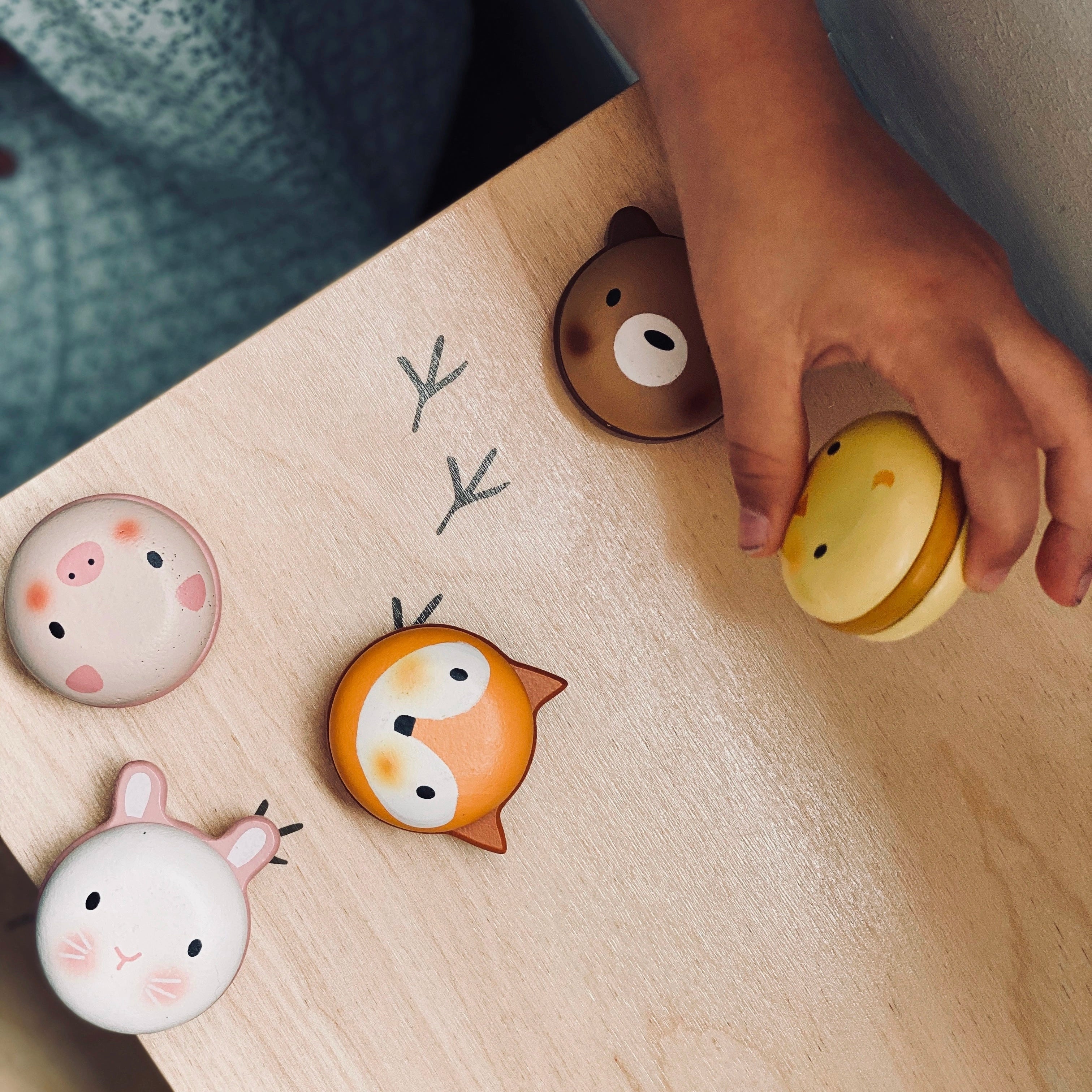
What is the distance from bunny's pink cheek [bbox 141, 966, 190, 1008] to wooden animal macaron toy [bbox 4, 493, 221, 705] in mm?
119

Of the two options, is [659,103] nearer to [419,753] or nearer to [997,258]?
[997,258]

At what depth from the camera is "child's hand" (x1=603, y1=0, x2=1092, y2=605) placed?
37 cm

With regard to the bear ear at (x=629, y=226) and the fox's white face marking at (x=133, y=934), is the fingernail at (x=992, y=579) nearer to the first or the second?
the bear ear at (x=629, y=226)

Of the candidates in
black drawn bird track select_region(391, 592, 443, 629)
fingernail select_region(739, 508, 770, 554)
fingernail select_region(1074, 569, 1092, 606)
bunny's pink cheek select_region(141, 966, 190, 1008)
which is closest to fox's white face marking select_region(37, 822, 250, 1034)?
bunny's pink cheek select_region(141, 966, 190, 1008)

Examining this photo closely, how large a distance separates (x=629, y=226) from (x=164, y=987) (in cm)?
40

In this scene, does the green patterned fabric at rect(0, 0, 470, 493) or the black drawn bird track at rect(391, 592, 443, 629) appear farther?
the green patterned fabric at rect(0, 0, 470, 493)

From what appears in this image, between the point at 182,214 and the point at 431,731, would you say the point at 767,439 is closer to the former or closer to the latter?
the point at 431,731

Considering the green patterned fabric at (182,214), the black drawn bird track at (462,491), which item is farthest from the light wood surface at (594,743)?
the green patterned fabric at (182,214)

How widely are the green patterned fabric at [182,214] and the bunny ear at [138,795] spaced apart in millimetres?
462

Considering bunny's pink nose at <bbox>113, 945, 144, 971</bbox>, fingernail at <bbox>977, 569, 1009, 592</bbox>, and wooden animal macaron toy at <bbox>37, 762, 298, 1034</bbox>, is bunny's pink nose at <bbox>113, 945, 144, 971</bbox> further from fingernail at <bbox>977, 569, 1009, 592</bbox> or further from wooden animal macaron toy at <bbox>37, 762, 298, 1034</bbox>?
fingernail at <bbox>977, 569, 1009, 592</bbox>

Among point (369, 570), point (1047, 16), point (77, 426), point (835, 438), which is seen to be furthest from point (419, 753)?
point (77, 426)

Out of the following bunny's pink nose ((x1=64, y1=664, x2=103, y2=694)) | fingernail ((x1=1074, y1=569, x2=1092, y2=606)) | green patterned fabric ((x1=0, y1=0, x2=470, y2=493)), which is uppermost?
green patterned fabric ((x1=0, y1=0, x2=470, y2=493))

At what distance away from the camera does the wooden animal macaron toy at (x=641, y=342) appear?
42 centimetres

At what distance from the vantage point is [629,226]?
0.43 m
